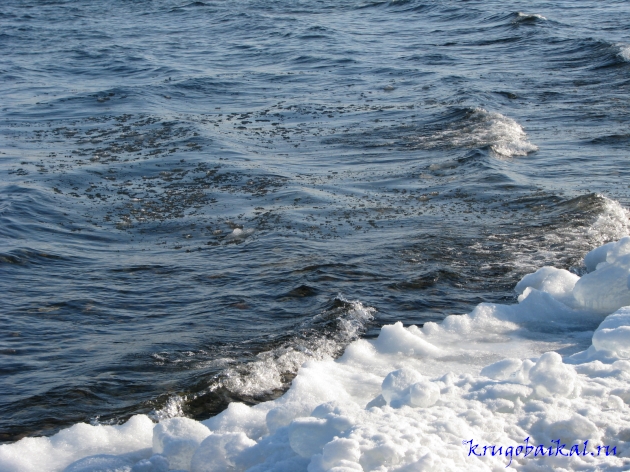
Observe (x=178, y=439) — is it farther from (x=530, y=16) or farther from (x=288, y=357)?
(x=530, y=16)

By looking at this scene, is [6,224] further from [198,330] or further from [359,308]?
[359,308]

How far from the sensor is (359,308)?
6000 mm

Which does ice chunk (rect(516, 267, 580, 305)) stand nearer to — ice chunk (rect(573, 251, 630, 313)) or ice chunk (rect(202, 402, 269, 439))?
ice chunk (rect(573, 251, 630, 313))

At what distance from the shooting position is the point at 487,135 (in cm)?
1148

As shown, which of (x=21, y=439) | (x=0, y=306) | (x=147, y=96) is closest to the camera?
(x=21, y=439)

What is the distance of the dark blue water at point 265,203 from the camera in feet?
17.7

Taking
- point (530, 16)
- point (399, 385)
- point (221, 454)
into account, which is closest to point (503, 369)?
point (399, 385)

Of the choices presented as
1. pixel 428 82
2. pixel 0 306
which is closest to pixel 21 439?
pixel 0 306

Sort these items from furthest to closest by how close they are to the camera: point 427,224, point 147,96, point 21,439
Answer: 1. point 147,96
2. point 427,224
3. point 21,439

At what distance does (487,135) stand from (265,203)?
432 centimetres

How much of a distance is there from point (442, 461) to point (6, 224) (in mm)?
6232

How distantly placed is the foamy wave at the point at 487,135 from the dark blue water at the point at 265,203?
0.19 feet

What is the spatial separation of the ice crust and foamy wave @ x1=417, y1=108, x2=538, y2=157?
5.80m

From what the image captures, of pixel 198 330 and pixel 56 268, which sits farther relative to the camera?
pixel 56 268
